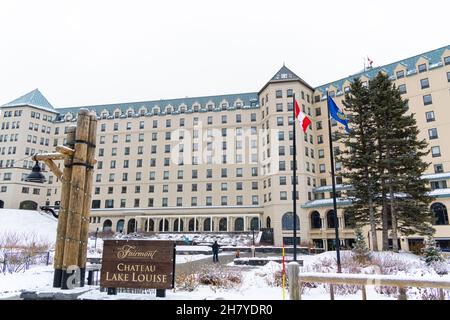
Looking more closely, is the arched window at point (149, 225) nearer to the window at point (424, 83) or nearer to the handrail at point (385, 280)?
the window at point (424, 83)

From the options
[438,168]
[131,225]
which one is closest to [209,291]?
[438,168]

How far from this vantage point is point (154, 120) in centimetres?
6744

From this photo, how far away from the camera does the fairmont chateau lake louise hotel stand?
1912 inches

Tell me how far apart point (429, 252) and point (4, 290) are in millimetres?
22705

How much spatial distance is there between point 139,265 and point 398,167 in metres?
24.5

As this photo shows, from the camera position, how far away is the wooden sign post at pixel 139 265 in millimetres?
8312

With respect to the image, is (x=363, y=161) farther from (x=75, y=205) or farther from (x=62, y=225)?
(x=62, y=225)

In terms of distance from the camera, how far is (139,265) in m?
8.48

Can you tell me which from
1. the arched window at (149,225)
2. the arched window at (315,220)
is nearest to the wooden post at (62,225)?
the arched window at (315,220)

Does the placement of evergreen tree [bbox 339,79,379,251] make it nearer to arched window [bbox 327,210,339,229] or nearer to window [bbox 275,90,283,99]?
arched window [bbox 327,210,339,229]

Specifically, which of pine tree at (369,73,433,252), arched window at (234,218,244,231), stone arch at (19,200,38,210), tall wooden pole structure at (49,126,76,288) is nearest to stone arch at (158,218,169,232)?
arched window at (234,218,244,231)

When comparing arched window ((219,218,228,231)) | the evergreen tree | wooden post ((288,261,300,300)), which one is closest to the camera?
wooden post ((288,261,300,300))

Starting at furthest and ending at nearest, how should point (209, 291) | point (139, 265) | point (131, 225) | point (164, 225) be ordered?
point (131, 225)
point (164, 225)
point (209, 291)
point (139, 265)
